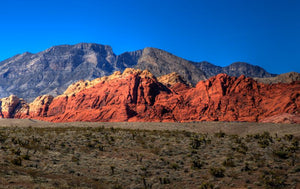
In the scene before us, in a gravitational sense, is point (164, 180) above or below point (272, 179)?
below

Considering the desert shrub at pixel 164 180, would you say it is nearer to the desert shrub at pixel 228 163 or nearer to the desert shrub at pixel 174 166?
the desert shrub at pixel 174 166

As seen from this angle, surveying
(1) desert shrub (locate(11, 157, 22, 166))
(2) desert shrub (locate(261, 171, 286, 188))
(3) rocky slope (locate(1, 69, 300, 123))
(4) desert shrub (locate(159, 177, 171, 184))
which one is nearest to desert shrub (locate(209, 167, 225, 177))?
(2) desert shrub (locate(261, 171, 286, 188))

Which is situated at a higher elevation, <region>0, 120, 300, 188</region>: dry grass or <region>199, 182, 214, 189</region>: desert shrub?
<region>0, 120, 300, 188</region>: dry grass

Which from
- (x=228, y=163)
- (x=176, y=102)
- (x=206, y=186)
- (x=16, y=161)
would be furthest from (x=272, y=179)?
(x=176, y=102)

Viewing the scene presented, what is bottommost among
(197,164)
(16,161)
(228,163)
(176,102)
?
(197,164)

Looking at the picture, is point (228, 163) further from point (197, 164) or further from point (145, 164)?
point (145, 164)

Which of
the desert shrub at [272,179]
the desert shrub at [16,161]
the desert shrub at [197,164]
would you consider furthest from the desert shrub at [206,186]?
the desert shrub at [16,161]

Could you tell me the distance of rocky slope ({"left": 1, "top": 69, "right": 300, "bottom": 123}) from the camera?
6325cm

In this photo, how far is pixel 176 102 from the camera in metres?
76.1

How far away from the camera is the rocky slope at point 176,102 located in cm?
6325

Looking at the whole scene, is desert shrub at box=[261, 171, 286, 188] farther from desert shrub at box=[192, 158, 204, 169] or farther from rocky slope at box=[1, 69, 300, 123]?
rocky slope at box=[1, 69, 300, 123]

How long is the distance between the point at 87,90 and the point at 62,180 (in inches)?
3183

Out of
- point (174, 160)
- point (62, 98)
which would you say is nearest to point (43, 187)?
point (174, 160)

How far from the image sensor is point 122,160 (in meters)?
24.2
